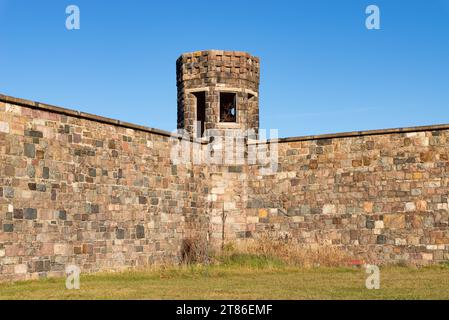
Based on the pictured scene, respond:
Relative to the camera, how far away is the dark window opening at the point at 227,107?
862 inches

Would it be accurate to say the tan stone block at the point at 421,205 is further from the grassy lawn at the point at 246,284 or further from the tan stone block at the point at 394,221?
the grassy lawn at the point at 246,284

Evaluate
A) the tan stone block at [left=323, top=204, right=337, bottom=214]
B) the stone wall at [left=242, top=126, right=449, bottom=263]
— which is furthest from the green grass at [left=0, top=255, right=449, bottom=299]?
the tan stone block at [left=323, top=204, right=337, bottom=214]

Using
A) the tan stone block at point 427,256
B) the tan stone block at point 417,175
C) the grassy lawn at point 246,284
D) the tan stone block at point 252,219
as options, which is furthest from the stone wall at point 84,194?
the tan stone block at point 427,256

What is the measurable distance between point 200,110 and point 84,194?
7.25m

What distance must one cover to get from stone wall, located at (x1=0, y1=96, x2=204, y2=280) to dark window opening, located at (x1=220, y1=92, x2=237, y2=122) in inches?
111

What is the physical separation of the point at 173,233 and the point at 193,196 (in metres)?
1.39

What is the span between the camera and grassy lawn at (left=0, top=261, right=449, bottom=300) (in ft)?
36.4

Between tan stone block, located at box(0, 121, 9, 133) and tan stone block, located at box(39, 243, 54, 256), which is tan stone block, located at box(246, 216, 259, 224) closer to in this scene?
tan stone block, located at box(39, 243, 54, 256)

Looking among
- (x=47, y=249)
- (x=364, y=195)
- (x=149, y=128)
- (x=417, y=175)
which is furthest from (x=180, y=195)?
(x=417, y=175)

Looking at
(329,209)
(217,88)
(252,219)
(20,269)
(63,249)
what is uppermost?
(217,88)

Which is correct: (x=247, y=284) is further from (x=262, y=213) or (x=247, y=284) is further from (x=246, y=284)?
(x=262, y=213)

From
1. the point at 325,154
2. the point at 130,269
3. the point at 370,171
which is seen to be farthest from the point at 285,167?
the point at 130,269

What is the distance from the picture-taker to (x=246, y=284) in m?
13.2

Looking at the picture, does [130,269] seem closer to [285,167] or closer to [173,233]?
[173,233]
